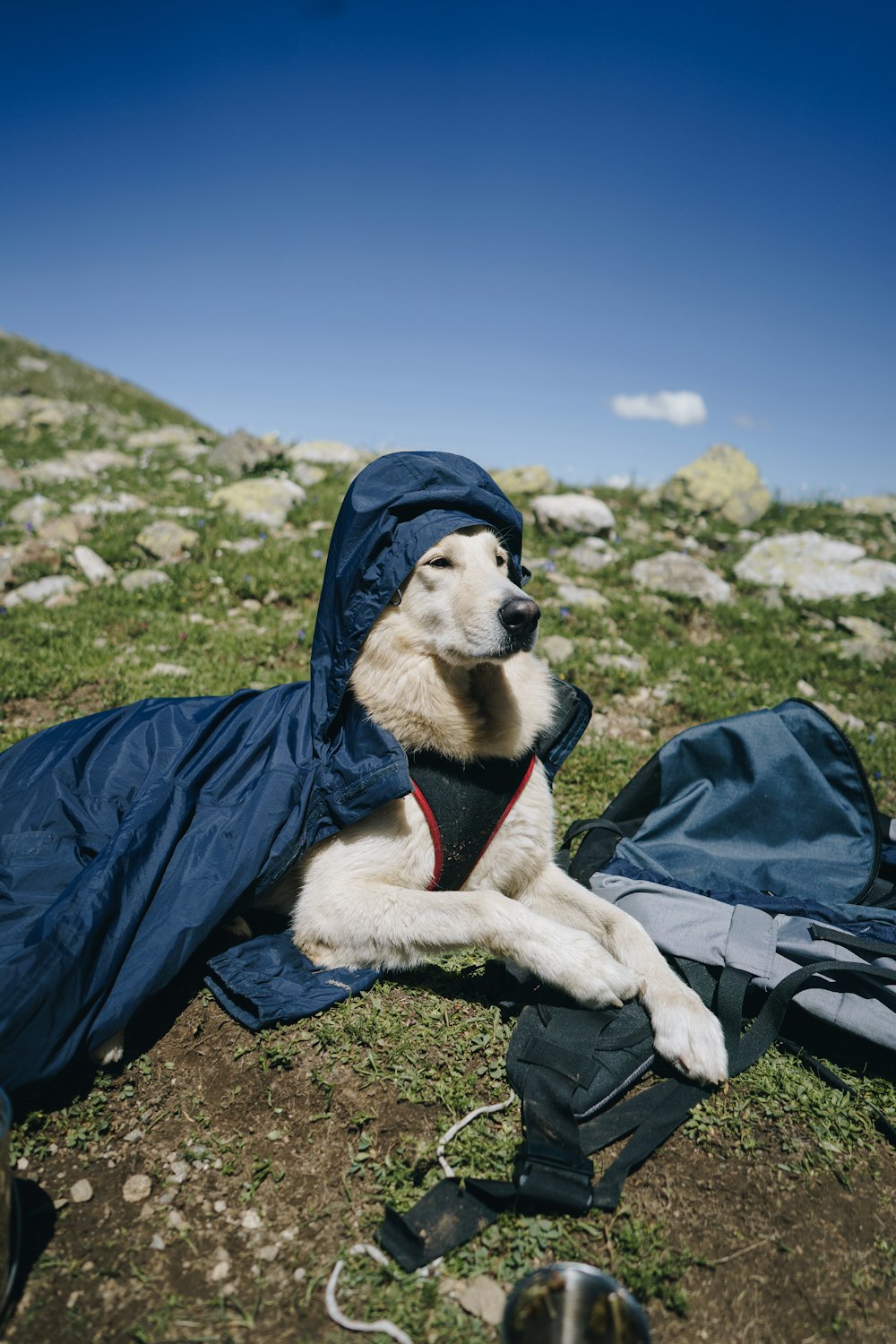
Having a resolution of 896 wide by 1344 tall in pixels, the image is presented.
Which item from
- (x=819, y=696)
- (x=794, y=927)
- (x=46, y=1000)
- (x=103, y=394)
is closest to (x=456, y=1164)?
(x=46, y=1000)

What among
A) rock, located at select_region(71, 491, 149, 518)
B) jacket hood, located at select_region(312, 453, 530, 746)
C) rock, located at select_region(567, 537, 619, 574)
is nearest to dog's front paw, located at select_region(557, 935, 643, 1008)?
jacket hood, located at select_region(312, 453, 530, 746)

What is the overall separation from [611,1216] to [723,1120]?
2.25ft

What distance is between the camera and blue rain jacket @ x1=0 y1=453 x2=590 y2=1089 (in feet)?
9.90

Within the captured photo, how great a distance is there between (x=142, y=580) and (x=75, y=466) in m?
8.25

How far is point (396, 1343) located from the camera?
6.90 feet

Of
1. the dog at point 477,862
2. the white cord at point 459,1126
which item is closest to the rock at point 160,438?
the dog at point 477,862

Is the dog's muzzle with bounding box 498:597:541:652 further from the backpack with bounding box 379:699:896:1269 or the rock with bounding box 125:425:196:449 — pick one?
the rock with bounding box 125:425:196:449

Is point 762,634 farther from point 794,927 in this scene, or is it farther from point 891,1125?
point 891,1125

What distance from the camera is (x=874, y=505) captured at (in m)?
17.5

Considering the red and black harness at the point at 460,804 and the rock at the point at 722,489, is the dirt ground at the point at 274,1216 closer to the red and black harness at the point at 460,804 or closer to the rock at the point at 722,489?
the red and black harness at the point at 460,804

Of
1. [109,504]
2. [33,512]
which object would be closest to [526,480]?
[109,504]

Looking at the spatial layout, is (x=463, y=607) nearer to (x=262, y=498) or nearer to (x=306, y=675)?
(x=306, y=675)

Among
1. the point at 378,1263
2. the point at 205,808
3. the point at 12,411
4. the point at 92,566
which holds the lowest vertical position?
the point at 378,1263

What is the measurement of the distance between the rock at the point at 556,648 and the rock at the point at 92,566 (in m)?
5.79
